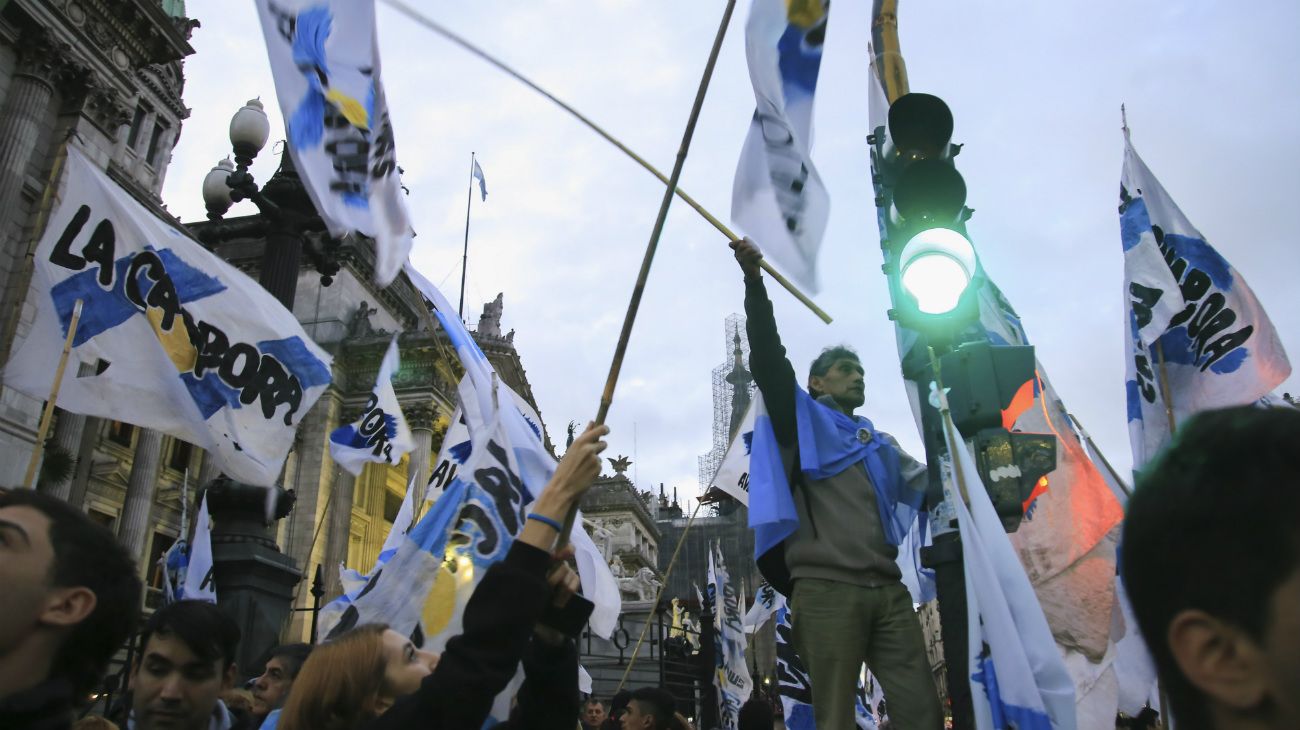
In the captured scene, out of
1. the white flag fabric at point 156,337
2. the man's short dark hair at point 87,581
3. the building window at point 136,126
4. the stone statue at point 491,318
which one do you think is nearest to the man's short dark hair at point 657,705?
the white flag fabric at point 156,337

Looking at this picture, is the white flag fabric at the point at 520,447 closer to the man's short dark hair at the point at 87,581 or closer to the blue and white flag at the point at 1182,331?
the man's short dark hair at the point at 87,581

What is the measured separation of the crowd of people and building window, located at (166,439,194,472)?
23.0m

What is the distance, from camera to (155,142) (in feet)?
76.4

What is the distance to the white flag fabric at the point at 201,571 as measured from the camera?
596 cm

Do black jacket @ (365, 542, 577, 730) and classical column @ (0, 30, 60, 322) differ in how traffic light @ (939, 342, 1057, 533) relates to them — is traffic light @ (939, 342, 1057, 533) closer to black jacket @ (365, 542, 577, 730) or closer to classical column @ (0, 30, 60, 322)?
black jacket @ (365, 542, 577, 730)

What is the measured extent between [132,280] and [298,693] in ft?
14.5

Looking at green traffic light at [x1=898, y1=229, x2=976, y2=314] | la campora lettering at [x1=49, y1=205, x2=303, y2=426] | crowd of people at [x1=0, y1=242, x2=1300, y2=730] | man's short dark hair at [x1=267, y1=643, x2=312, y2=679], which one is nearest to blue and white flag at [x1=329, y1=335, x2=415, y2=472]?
la campora lettering at [x1=49, y1=205, x2=303, y2=426]

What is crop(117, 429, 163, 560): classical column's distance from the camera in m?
20.8

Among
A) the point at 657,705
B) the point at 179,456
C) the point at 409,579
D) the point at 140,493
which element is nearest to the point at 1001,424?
the point at 409,579

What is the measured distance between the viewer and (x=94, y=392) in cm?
545

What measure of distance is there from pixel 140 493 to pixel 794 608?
22176 millimetres

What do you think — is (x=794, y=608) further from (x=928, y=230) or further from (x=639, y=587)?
(x=639, y=587)

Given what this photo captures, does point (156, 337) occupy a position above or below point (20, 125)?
below

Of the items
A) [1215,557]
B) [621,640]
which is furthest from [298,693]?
[621,640]
